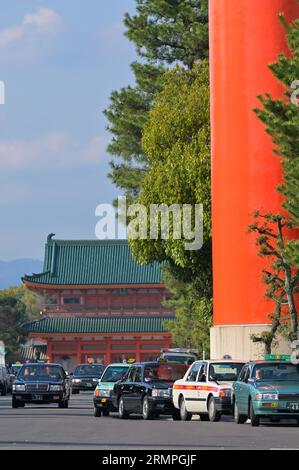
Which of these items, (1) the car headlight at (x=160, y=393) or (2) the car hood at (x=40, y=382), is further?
(2) the car hood at (x=40, y=382)

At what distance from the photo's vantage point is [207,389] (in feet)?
112

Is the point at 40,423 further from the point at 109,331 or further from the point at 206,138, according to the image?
the point at 109,331

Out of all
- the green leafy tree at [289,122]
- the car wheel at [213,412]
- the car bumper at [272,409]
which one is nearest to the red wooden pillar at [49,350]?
the green leafy tree at [289,122]

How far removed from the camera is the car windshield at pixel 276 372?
31.5m

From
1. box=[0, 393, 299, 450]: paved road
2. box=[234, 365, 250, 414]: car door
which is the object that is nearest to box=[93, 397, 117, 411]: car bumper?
box=[0, 393, 299, 450]: paved road

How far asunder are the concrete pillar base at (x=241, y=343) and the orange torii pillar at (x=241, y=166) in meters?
0.04

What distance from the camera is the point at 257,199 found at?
4616 cm

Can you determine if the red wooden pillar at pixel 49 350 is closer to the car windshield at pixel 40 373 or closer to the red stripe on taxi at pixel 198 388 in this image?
A: the car windshield at pixel 40 373

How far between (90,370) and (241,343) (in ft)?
81.8

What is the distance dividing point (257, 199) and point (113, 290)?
2073 inches

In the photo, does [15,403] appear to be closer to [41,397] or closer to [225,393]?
[41,397]

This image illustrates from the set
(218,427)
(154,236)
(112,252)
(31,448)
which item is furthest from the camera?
(112,252)

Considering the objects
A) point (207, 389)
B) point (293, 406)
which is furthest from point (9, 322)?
point (293, 406)
